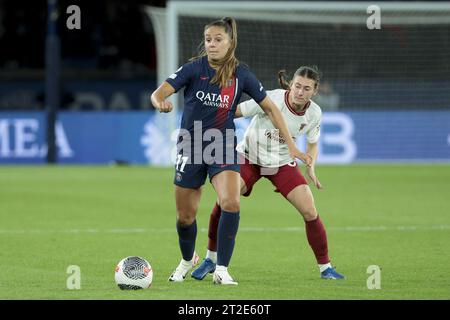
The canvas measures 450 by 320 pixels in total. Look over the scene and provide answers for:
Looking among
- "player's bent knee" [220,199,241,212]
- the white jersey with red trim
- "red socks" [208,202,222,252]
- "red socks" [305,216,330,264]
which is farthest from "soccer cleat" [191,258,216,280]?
the white jersey with red trim

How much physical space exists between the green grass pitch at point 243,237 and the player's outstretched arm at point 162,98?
1340mm

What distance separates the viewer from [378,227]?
12.5m

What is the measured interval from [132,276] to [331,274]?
1.72 metres

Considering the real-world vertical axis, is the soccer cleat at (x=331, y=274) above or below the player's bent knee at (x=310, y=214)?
below

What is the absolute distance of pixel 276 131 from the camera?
29.0ft

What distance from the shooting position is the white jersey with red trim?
345 inches

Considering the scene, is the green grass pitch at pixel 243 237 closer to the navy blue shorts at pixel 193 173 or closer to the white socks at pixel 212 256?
the white socks at pixel 212 256

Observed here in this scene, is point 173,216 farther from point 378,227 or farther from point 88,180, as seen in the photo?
point 88,180

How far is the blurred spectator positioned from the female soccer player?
51.2 ft

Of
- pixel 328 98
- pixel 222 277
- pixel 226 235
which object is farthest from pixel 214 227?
pixel 328 98

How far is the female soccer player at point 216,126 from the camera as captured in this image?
312 inches

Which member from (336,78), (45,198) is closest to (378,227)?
(45,198)

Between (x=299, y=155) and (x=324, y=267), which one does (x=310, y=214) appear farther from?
(x=299, y=155)

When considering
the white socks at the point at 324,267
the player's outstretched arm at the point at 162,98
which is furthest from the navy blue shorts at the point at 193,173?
the white socks at the point at 324,267
